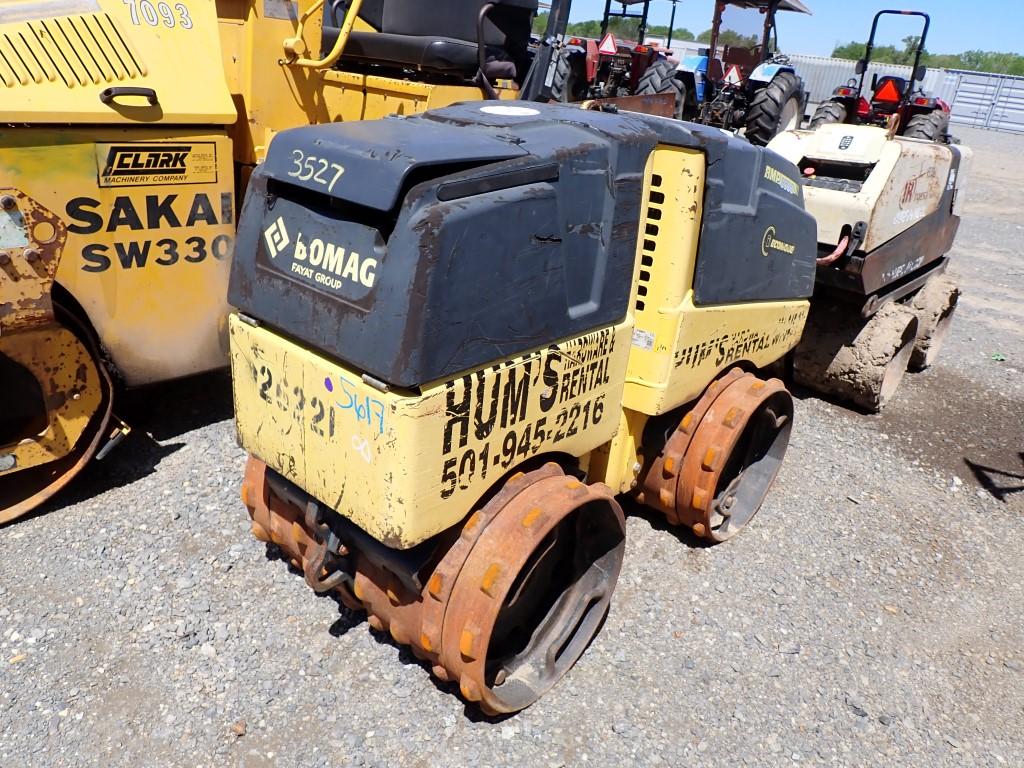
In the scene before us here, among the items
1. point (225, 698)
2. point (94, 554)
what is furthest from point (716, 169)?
point (94, 554)

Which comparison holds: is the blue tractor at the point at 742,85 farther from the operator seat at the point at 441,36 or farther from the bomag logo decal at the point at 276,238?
the bomag logo decal at the point at 276,238

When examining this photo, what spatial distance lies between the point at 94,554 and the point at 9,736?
2.84 feet

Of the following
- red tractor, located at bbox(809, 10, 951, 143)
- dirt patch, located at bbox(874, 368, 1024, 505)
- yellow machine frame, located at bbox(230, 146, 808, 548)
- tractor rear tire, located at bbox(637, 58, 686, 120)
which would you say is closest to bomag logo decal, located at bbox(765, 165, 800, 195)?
yellow machine frame, located at bbox(230, 146, 808, 548)

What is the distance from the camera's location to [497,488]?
2.42 m

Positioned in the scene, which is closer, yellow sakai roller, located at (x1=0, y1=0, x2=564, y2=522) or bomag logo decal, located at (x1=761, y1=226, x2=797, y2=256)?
yellow sakai roller, located at (x1=0, y1=0, x2=564, y2=522)

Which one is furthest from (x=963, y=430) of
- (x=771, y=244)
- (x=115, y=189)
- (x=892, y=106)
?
(x=892, y=106)

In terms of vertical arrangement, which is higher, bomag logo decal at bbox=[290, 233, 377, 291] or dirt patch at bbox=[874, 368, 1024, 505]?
bomag logo decal at bbox=[290, 233, 377, 291]

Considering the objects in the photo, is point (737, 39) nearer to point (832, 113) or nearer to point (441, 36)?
point (832, 113)

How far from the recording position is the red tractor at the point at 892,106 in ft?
26.7

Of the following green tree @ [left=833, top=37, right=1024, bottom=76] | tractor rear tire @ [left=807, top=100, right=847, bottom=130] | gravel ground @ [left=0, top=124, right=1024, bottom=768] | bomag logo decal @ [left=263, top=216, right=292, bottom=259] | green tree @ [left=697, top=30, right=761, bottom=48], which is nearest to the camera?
bomag logo decal @ [left=263, top=216, right=292, bottom=259]

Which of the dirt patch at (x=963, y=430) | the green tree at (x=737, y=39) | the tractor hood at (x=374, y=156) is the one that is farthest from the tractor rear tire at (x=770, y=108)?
the tractor hood at (x=374, y=156)

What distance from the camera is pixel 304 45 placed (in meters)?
4.03

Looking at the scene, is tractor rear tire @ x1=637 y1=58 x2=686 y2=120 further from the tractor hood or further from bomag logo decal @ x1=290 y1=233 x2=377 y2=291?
bomag logo decal @ x1=290 y1=233 x2=377 y2=291

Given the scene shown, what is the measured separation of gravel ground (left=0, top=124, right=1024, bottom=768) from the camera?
2.48m
